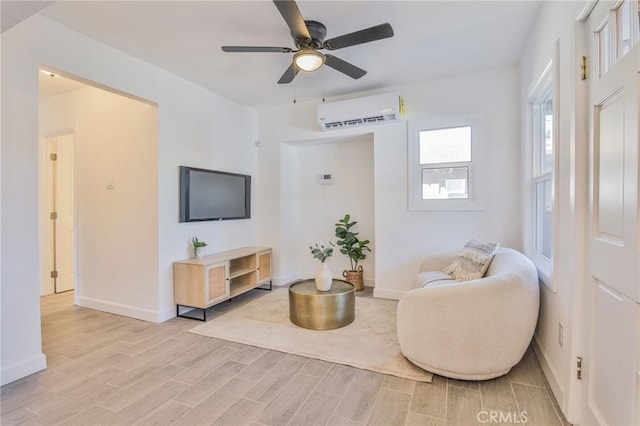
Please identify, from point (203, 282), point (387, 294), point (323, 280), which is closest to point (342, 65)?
point (323, 280)

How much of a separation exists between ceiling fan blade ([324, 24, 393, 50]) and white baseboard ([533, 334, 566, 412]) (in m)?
2.46

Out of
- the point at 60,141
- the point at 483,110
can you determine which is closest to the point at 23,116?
the point at 60,141

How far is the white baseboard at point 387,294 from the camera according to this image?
3.88 metres

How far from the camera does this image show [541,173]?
2.82 m

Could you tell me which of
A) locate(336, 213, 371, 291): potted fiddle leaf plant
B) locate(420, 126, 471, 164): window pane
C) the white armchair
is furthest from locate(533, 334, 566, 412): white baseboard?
locate(336, 213, 371, 291): potted fiddle leaf plant

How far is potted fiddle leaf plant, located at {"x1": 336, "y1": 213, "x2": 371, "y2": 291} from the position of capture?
168 inches

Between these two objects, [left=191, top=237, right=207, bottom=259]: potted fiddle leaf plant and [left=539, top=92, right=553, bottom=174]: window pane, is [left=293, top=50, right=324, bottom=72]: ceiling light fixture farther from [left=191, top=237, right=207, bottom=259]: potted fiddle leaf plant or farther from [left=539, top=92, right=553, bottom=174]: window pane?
[left=191, top=237, right=207, bottom=259]: potted fiddle leaf plant

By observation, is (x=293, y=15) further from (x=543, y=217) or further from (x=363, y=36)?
(x=543, y=217)

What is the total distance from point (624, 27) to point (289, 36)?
2.21 metres

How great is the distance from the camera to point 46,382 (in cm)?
212

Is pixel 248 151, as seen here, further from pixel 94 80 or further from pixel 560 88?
pixel 560 88

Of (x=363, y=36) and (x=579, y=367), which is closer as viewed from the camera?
(x=579, y=367)

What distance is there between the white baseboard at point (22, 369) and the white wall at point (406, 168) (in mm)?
3272

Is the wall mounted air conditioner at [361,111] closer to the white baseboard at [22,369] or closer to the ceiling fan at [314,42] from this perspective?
the ceiling fan at [314,42]
